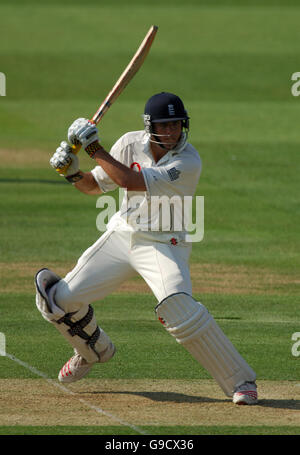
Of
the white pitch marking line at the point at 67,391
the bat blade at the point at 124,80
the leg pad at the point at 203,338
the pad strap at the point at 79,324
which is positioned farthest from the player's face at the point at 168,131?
the white pitch marking line at the point at 67,391

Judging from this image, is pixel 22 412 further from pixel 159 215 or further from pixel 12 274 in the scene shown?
pixel 12 274

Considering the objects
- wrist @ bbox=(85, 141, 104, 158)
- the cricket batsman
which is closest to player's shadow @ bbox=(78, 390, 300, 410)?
the cricket batsman

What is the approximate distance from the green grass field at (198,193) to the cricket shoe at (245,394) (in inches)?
2.4

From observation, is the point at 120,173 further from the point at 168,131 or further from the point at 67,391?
the point at 67,391

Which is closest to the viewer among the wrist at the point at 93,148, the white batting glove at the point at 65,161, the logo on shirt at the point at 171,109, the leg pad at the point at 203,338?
the leg pad at the point at 203,338

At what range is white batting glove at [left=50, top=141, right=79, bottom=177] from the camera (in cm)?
685

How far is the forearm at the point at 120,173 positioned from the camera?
6.57 meters

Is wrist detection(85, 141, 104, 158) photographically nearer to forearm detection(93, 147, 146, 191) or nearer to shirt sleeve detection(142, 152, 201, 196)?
forearm detection(93, 147, 146, 191)

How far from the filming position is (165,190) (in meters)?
6.73

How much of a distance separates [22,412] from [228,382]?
1270 millimetres

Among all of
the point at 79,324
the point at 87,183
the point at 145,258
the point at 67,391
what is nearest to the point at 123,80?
the point at 87,183

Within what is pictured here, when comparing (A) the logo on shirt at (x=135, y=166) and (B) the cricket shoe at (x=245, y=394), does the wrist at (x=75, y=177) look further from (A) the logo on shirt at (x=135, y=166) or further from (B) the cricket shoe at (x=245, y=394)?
(B) the cricket shoe at (x=245, y=394)
